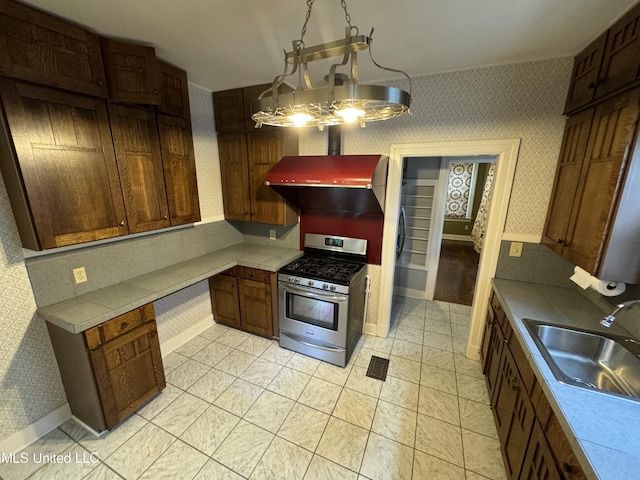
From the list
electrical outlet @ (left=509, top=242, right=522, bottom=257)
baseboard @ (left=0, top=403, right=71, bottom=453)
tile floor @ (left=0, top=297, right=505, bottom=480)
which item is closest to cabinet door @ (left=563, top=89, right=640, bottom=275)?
electrical outlet @ (left=509, top=242, right=522, bottom=257)

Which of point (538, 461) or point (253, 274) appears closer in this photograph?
point (538, 461)

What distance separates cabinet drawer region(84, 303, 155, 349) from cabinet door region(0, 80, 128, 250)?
556 millimetres

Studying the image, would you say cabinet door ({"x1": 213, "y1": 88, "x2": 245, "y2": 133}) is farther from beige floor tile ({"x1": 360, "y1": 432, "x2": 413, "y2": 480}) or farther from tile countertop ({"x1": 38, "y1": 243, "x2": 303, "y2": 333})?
beige floor tile ({"x1": 360, "y1": 432, "x2": 413, "y2": 480})

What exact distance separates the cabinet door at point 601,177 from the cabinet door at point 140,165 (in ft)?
9.47

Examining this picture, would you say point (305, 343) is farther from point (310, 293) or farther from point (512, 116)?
point (512, 116)

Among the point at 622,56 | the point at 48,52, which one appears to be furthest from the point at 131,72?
the point at 622,56

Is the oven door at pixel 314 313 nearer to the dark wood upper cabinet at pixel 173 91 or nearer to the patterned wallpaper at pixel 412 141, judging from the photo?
the patterned wallpaper at pixel 412 141

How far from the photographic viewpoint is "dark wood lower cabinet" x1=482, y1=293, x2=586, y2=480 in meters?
1.00

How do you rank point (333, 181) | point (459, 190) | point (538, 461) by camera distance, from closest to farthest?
point (538, 461), point (333, 181), point (459, 190)

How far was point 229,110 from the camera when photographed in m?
2.60

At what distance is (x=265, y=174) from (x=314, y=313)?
147 centimetres

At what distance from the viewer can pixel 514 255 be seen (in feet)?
7.20

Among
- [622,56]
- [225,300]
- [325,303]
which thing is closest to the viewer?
[622,56]

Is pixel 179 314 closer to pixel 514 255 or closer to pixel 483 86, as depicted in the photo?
pixel 514 255
